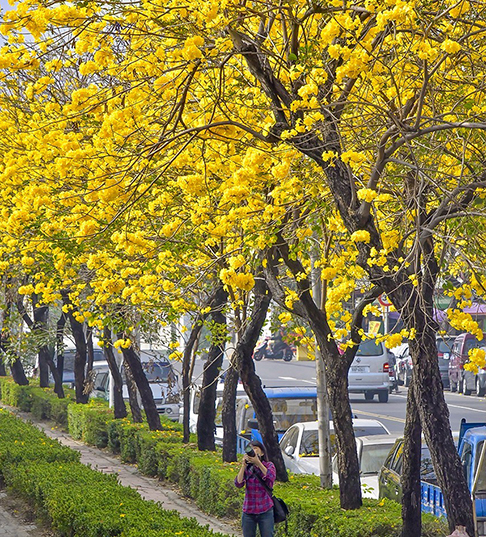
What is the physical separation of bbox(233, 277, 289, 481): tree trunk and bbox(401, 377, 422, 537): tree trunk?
10.7ft

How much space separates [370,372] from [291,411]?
1307 cm

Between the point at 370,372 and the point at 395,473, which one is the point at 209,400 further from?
the point at 370,372

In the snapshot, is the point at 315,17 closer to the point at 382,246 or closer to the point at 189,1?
the point at 189,1

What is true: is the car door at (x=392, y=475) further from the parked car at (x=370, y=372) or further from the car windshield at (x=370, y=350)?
the car windshield at (x=370, y=350)

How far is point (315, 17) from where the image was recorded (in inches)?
357

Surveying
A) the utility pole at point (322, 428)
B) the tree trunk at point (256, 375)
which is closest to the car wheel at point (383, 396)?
the tree trunk at point (256, 375)

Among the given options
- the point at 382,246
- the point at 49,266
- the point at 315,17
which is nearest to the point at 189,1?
the point at 315,17

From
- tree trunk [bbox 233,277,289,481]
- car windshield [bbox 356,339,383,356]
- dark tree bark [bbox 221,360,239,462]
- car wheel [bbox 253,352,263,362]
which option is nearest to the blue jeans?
tree trunk [bbox 233,277,289,481]

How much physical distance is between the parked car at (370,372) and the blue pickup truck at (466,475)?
55.9 feet

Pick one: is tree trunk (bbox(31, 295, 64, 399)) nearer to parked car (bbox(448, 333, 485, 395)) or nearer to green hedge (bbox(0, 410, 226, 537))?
green hedge (bbox(0, 410, 226, 537))

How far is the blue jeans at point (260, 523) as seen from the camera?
8.81 meters

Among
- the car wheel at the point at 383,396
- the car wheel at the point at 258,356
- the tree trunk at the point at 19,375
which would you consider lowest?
the car wheel at the point at 383,396

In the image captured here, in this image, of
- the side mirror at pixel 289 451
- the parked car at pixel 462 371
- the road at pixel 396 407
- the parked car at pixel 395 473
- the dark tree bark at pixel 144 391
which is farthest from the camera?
the parked car at pixel 462 371

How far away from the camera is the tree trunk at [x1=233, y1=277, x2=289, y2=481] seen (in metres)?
11.8
